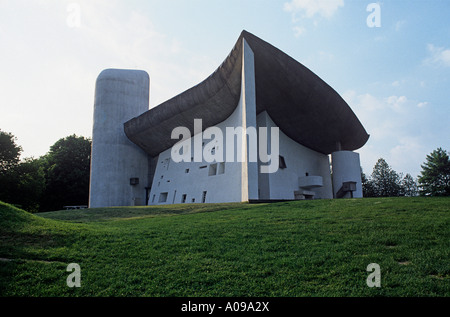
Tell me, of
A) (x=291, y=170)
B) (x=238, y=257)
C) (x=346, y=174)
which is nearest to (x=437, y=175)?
(x=346, y=174)

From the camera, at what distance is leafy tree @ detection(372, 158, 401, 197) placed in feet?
167

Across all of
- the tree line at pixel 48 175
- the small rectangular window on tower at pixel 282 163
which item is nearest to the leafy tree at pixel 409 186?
the small rectangular window on tower at pixel 282 163

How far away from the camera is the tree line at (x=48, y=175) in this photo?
2672cm

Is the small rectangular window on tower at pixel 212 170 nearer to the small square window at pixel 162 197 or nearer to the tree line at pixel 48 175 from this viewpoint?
the small square window at pixel 162 197

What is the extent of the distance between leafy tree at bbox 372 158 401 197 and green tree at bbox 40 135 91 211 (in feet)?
144

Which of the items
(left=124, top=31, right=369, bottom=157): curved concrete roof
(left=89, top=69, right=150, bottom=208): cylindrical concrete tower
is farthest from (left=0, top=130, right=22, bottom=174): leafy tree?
(left=124, top=31, right=369, bottom=157): curved concrete roof

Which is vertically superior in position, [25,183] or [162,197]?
[25,183]

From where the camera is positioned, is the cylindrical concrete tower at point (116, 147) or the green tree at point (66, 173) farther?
the green tree at point (66, 173)

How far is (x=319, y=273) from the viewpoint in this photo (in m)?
4.42

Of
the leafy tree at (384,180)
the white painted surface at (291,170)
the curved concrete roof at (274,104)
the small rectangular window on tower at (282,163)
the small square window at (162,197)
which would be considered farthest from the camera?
the leafy tree at (384,180)

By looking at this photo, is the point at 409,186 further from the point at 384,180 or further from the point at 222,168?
the point at 222,168

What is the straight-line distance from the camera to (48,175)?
34938mm

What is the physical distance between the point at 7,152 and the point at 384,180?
51.6 m
